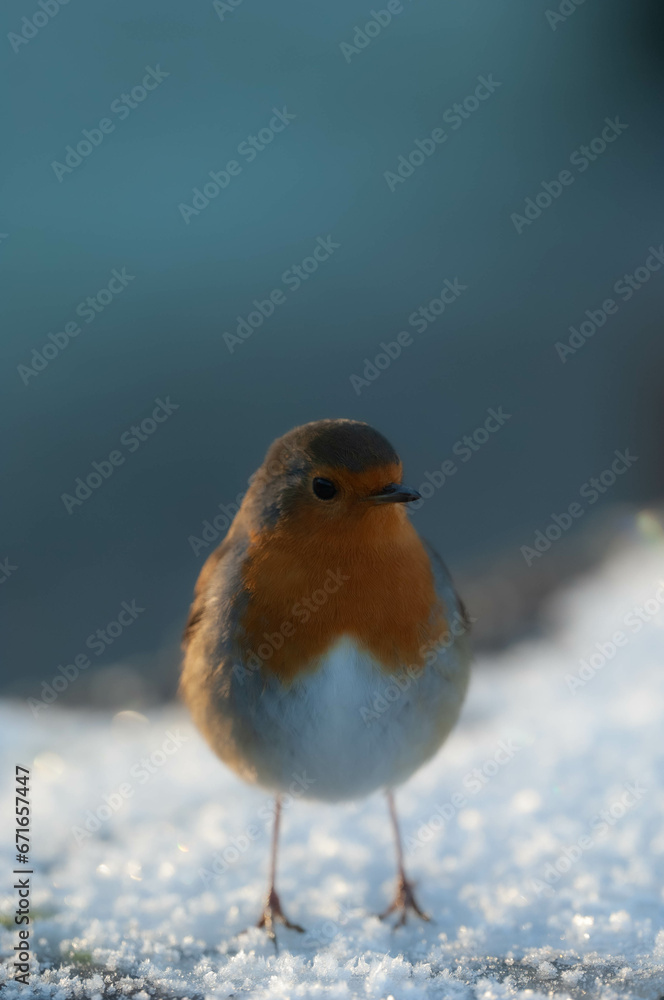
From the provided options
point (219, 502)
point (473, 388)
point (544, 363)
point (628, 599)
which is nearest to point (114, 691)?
point (219, 502)

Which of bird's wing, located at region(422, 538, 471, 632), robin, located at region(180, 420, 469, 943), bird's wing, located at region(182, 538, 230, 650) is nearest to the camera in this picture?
robin, located at region(180, 420, 469, 943)

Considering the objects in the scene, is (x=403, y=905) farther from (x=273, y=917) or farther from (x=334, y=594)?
(x=334, y=594)

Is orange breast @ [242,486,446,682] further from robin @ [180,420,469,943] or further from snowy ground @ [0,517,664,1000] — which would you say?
snowy ground @ [0,517,664,1000]

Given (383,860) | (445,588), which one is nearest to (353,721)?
(445,588)

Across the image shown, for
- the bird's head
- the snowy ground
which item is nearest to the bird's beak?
the bird's head

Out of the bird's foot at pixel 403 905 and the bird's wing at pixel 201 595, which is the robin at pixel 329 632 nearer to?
the bird's wing at pixel 201 595

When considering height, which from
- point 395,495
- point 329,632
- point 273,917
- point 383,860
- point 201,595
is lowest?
point 273,917

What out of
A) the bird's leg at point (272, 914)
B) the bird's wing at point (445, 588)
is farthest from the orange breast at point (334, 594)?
the bird's leg at point (272, 914)

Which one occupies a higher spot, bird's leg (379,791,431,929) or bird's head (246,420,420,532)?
bird's head (246,420,420,532)
